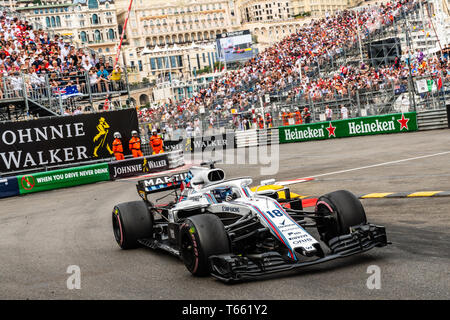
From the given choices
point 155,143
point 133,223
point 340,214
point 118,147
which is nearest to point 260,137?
point 155,143

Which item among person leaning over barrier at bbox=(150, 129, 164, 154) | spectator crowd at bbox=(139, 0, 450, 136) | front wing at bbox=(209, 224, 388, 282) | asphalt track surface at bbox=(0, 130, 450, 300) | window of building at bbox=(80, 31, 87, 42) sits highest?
window of building at bbox=(80, 31, 87, 42)

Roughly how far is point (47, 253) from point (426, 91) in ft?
74.1

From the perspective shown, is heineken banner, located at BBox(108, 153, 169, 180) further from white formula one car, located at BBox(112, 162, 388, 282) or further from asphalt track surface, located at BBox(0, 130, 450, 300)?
white formula one car, located at BBox(112, 162, 388, 282)

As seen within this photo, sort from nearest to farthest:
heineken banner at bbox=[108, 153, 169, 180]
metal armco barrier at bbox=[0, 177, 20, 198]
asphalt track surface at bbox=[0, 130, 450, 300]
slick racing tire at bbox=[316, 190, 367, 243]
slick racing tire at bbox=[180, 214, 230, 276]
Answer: asphalt track surface at bbox=[0, 130, 450, 300] → slick racing tire at bbox=[180, 214, 230, 276] → slick racing tire at bbox=[316, 190, 367, 243] → metal armco barrier at bbox=[0, 177, 20, 198] → heineken banner at bbox=[108, 153, 169, 180]

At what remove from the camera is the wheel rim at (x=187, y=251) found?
283 inches

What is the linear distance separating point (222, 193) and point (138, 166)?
15.6 m

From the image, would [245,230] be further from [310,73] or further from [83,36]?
[83,36]

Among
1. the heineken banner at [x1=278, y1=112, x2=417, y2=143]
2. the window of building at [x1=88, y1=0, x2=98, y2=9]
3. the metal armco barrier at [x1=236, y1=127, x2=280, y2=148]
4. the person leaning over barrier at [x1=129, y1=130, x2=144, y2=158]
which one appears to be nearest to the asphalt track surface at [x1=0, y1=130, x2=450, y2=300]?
the person leaning over barrier at [x1=129, y1=130, x2=144, y2=158]

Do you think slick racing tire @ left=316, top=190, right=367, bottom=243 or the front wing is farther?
slick racing tire @ left=316, top=190, right=367, bottom=243

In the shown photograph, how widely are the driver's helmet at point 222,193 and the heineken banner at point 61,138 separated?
16587 mm

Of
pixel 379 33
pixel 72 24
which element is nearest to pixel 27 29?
pixel 379 33

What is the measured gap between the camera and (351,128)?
1222 inches

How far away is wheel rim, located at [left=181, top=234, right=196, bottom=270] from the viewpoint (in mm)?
7179
